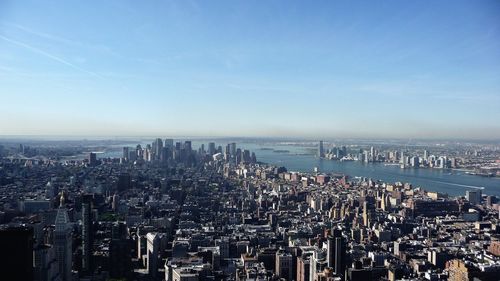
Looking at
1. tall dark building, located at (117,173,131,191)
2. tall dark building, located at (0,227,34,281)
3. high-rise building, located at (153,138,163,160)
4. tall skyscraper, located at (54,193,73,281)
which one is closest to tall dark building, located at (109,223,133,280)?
tall skyscraper, located at (54,193,73,281)

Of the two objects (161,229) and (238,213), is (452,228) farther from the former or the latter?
(161,229)

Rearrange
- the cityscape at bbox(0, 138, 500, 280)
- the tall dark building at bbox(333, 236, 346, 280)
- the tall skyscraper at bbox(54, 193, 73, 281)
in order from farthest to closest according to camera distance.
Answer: the tall dark building at bbox(333, 236, 346, 280), the cityscape at bbox(0, 138, 500, 280), the tall skyscraper at bbox(54, 193, 73, 281)

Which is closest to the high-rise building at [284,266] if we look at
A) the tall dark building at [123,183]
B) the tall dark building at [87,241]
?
the tall dark building at [87,241]

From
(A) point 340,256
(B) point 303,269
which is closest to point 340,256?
(A) point 340,256

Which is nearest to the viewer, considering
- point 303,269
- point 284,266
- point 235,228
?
point 303,269

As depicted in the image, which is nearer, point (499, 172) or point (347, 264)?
point (347, 264)

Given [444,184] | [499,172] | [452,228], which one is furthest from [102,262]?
[499,172]

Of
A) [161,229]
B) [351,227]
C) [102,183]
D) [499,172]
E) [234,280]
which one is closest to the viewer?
[234,280]

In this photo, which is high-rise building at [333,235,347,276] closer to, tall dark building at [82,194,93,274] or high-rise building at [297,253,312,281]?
high-rise building at [297,253,312,281]

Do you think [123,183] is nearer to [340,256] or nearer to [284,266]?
[284,266]
